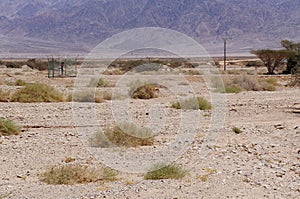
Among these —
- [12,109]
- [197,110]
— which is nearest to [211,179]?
[197,110]

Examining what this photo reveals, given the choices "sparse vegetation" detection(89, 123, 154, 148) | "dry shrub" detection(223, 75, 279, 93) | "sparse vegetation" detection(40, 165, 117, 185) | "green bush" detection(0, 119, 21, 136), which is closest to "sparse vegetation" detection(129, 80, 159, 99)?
"dry shrub" detection(223, 75, 279, 93)

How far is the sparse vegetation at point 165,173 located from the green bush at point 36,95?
1439cm

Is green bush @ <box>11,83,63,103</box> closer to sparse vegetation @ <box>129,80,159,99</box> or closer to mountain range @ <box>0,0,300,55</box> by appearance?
sparse vegetation @ <box>129,80,159,99</box>

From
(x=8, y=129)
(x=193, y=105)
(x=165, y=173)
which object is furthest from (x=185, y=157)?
(x=193, y=105)

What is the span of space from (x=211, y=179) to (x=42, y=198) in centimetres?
315

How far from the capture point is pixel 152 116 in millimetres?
19172

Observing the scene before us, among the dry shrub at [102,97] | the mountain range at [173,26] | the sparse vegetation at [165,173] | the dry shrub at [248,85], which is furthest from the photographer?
the mountain range at [173,26]

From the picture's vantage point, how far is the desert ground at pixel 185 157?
30.6 ft

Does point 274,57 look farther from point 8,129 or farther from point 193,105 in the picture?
point 8,129

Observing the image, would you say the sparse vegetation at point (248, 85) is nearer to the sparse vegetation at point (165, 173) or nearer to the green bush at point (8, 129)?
the green bush at point (8, 129)

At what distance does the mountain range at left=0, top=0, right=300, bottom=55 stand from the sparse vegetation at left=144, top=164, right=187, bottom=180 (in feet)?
445

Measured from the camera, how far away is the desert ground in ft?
30.6

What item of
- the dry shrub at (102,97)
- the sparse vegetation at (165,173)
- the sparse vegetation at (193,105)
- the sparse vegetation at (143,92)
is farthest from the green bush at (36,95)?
the sparse vegetation at (165,173)

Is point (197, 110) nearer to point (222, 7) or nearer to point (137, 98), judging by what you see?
point (137, 98)
